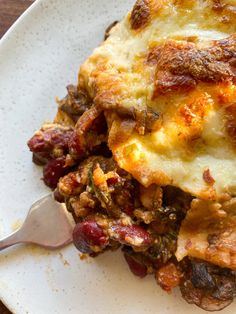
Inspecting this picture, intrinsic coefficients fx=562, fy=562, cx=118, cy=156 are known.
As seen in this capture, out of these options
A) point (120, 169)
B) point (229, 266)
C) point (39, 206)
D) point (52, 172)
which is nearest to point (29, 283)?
point (39, 206)

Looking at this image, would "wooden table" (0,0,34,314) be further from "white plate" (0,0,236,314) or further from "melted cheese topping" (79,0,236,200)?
"melted cheese topping" (79,0,236,200)

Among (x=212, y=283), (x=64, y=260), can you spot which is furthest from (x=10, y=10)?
(x=212, y=283)

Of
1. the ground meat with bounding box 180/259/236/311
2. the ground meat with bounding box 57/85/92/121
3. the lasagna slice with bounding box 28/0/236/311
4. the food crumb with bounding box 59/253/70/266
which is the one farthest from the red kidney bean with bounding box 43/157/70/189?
the ground meat with bounding box 180/259/236/311

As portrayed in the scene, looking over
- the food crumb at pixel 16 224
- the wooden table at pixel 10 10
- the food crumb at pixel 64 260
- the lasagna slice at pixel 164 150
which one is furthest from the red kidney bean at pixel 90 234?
the wooden table at pixel 10 10

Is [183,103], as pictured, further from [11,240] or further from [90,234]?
[11,240]

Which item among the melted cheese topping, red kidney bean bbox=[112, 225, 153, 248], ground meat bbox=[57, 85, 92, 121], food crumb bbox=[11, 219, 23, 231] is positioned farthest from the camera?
food crumb bbox=[11, 219, 23, 231]
